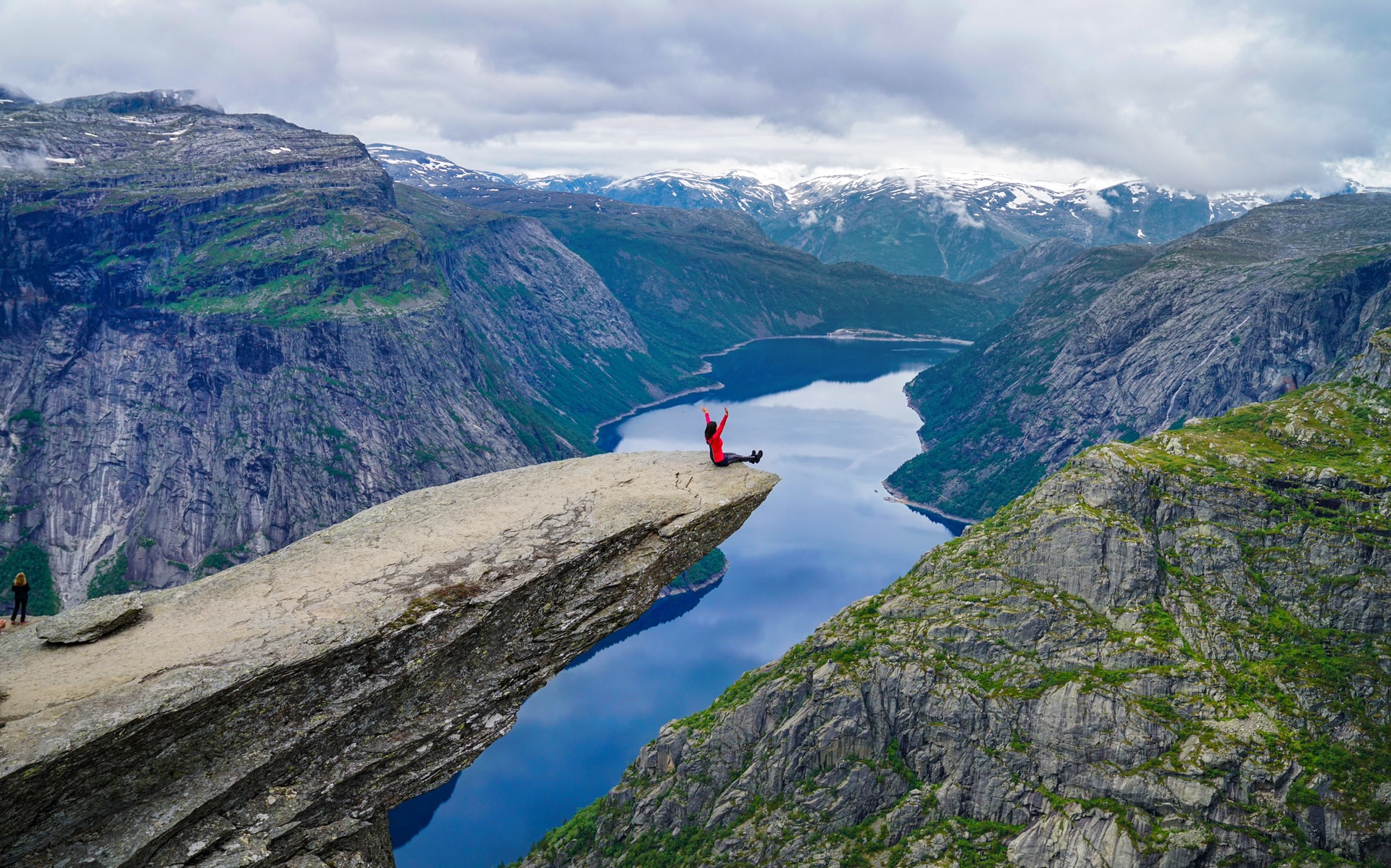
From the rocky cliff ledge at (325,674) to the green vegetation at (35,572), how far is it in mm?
154515

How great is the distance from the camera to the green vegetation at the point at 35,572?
464ft

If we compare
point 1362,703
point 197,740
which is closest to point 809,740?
point 1362,703

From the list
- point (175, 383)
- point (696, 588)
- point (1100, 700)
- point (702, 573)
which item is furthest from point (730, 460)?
point (175, 383)

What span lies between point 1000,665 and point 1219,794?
719 inches

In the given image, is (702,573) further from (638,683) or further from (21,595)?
(21,595)

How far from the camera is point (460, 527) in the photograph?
26750mm

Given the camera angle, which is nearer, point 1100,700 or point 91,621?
point 91,621

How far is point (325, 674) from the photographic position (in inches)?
837

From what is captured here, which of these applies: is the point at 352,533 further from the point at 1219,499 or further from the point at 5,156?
the point at 5,156

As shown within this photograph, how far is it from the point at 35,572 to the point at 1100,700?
174 meters

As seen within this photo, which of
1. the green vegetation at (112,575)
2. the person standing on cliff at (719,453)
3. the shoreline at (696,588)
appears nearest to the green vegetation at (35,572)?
the green vegetation at (112,575)

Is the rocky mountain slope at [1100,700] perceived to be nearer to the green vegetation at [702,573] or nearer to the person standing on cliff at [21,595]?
the person standing on cliff at [21,595]

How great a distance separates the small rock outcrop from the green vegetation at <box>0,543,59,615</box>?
151474mm

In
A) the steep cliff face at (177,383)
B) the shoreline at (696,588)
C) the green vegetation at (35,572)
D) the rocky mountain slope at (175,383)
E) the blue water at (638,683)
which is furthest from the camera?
the shoreline at (696,588)
